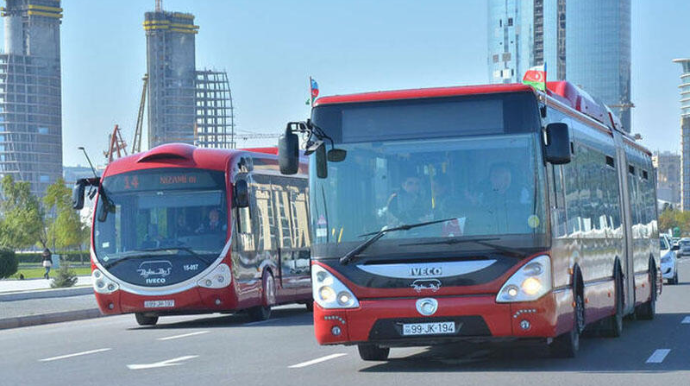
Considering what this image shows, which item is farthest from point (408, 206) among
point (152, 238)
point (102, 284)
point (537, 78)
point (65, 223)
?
point (65, 223)

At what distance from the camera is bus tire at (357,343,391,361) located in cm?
1400

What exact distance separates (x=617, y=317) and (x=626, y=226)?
79.1 inches

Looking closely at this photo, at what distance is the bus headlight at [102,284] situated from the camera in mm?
23416

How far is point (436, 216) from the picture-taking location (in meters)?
12.5

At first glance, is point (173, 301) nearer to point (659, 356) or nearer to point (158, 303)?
point (158, 303)

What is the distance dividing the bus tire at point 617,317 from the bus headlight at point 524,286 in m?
5.27

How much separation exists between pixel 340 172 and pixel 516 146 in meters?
1.69

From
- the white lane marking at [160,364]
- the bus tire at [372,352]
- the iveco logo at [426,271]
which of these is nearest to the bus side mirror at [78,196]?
the white lane marking at [160,364]

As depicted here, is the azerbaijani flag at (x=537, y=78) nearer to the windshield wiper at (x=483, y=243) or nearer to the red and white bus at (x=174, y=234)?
the windshield wiper at (x=483, y=243)

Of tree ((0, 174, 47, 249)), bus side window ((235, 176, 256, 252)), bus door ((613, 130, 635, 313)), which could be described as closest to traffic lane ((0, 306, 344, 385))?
bus side window ((235, 176, 256, 252))

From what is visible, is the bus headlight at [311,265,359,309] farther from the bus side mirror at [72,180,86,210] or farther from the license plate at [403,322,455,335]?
the bus side mirror at [72,180,86,210]

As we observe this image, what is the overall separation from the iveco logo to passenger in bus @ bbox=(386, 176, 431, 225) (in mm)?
452

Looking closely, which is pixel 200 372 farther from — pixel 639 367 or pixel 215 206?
pixel 215 206

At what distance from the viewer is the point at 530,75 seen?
51.1ft
